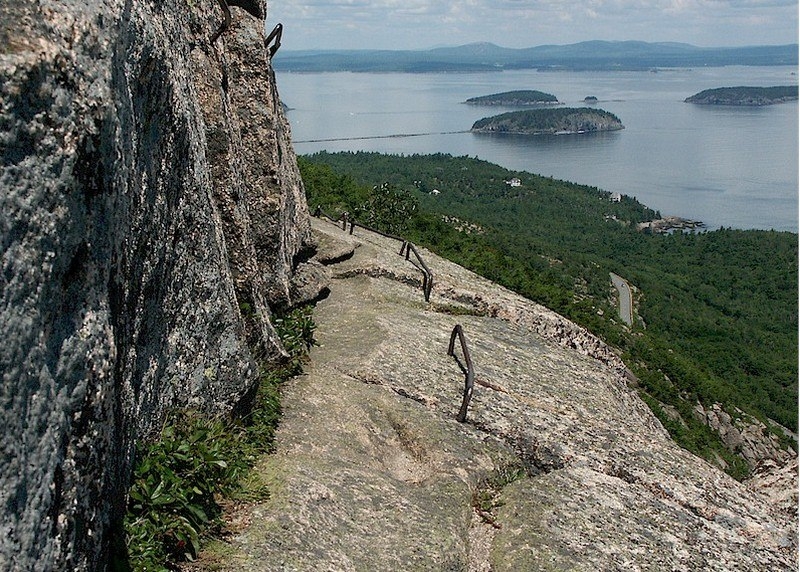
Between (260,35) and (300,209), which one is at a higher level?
(260,35)

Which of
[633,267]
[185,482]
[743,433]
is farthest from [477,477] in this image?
[633,267]

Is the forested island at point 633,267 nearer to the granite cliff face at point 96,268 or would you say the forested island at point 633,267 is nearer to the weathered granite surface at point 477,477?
the weathered granite surface at point 477,477

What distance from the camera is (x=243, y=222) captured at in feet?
24.3

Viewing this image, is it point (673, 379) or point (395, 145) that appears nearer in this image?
point (673, 379)

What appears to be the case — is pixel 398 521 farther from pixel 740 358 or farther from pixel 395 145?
pixel 395 145

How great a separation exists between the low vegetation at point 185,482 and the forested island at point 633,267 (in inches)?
520

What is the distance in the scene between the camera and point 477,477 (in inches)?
273

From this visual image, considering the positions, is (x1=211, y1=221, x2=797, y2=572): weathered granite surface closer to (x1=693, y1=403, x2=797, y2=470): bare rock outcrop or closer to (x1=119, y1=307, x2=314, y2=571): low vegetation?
(x1=119, y1=307, x2=314, y2=571): low vegetation

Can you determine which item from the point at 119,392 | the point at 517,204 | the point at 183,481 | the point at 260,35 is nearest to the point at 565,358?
the point at 260,35

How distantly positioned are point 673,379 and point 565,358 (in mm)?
26238

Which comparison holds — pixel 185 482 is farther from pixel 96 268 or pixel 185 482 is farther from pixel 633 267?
pixel 633 267

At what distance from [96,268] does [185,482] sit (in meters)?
1.86

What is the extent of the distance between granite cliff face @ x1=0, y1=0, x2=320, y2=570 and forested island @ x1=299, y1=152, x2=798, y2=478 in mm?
13781

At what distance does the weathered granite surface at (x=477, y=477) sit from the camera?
5641mm
